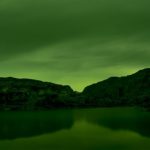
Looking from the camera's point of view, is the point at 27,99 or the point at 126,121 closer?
the point at 126,121

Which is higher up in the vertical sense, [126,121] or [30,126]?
[126,121]

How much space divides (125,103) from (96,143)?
13859cm

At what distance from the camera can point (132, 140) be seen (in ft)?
106

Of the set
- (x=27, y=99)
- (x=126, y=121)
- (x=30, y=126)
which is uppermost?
(x=27, y=99)

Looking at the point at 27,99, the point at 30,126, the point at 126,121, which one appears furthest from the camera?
the point at 27,99

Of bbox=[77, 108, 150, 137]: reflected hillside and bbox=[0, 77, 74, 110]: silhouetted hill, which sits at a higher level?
bbox=[0, 77, 74, 110]: silhouetted hill

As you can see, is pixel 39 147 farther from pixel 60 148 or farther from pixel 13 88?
pixel 13 88

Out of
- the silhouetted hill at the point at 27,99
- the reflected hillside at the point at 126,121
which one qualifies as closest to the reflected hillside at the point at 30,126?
the reflected hillside at the point at 126,121

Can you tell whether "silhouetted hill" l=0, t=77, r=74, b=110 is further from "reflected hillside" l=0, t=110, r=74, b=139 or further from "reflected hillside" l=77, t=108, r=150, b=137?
"reflected hillside" l=0, t=110, r=74, b=139

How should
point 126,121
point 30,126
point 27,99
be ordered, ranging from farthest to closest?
point 27,99, point 126,121, point 30,126

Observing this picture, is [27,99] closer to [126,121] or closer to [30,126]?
[126,121]

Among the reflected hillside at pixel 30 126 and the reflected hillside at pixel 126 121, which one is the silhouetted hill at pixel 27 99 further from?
the reflected hillside at pixel 30 126

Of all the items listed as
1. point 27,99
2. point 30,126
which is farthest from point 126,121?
point 27,99

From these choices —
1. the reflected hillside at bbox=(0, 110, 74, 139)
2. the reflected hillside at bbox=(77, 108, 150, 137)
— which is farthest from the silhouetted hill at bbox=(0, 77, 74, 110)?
the reflected hillside at bbox=(0, 110, 74, 139)
